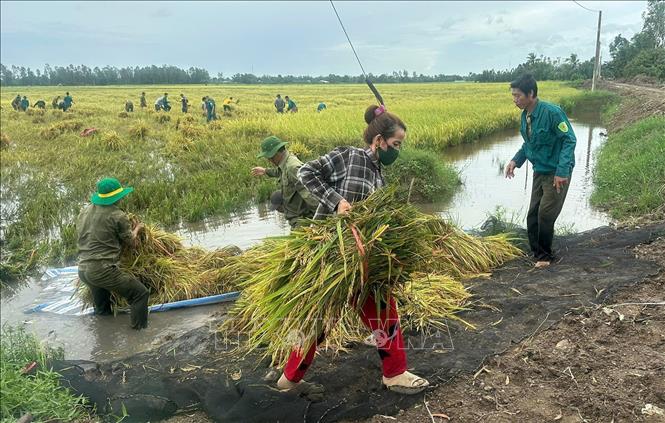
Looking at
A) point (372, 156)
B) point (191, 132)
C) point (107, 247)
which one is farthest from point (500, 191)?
point (191, 132)

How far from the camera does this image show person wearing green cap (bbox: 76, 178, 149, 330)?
164 inches

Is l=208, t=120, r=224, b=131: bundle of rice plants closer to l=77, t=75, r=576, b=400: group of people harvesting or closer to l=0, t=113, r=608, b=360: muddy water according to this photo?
l=0, t=113, r=608, b=360: muddy water

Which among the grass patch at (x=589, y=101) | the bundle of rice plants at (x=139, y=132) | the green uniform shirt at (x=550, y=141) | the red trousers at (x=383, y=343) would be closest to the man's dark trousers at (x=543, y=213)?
the green uniform shirt at (x=550, y=141)

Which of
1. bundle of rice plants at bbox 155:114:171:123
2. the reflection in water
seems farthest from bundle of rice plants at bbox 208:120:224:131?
the reflection in water

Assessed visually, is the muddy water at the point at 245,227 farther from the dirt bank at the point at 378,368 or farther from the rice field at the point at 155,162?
the dirt bank at the point at 378,368

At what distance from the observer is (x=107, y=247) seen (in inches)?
167

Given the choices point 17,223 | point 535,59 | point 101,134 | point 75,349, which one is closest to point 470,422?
point 75,349

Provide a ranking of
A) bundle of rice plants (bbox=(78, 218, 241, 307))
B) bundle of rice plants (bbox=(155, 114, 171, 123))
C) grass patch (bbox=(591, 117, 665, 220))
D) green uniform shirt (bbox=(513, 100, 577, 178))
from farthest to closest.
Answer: bundle of rice plants (bbox=(155, 114, 171, 123)), grass patch (bbox=(591, 117, 665, 220)), bundle of rice plants (bbox=(78, 218, 241, 307)), green uniform shirt (bbox=(513, 100, 577, 178))

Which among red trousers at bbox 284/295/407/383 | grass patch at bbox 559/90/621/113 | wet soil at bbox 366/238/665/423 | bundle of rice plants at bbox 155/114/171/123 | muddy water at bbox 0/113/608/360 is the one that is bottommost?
muddy water at bbox 0/113/608/360

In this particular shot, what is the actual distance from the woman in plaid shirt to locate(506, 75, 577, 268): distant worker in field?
1.94 meters

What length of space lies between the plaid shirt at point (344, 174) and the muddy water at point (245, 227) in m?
2.34

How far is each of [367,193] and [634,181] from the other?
19.2 ft

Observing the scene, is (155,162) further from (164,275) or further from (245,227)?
(164,275)

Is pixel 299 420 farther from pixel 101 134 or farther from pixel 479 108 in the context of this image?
pixel 479 108
